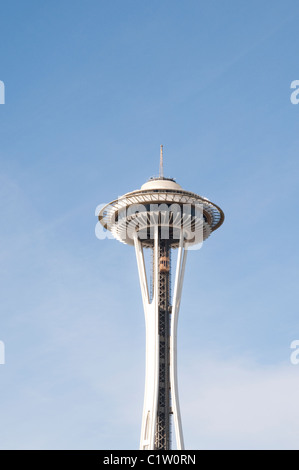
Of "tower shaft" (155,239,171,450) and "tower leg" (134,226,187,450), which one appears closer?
"tower leg" (134,226,187,450)

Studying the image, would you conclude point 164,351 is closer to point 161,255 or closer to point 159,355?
point 159,355

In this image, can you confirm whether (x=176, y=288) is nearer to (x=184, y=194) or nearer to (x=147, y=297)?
(x=147, y=297)

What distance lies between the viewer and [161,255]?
12838cm

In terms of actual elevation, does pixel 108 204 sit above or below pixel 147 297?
above

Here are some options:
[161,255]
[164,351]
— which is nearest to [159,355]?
[164,351]

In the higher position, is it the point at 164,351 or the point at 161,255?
the point at 161,255

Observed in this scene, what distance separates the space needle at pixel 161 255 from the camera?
118m

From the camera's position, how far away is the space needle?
387ft

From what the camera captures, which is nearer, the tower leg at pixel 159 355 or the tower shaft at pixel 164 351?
the tower leg at pixel 159 355
